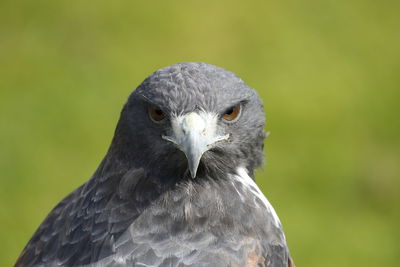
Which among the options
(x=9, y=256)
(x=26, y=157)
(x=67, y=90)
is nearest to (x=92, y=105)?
(x=67, y=90)

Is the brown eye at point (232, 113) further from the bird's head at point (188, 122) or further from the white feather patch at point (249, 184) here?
the white feather patch at point (249, 184)

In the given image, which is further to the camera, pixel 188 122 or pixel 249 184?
pixel 249 184

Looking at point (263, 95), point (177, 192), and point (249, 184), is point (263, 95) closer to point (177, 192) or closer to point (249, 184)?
point (249, 184)

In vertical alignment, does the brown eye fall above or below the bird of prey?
above

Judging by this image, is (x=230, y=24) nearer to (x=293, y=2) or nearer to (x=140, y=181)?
(x=293, y=2)

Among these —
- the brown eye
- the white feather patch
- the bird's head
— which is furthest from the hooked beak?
the white feather patch

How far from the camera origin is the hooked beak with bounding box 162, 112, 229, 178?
12.0ft

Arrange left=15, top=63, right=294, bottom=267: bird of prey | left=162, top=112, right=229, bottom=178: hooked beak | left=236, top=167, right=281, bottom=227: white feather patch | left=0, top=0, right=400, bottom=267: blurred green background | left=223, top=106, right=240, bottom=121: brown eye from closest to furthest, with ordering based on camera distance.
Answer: left=162, top=112, right=229, bottom=178: hooked beak, left=15, top=63, right=294, bottom=267: bird of prey, left=223, top=106, right=240, bottom=121: brown eye, left=236, top=167, right=281, bottom=227: white feather patch, left=0, top=0, right=400, bottom=267: blurred green background

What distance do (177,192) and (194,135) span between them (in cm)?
45

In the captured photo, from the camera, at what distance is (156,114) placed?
3916 millimetres

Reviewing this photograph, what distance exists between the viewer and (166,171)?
4.03m

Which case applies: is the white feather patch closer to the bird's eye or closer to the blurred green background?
the bird's eye

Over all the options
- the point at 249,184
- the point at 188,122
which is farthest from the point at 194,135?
the point at 249,184

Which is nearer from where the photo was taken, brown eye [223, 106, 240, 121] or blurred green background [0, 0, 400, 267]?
brown eye [223, 106, 240, 121]
